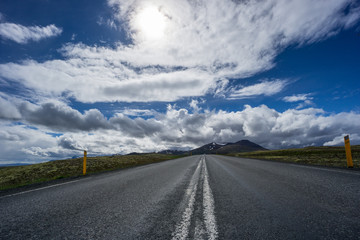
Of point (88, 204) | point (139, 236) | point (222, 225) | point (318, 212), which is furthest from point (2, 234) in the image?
point (318, 212)

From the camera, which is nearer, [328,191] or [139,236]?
[139,236]

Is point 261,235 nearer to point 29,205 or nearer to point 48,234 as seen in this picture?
point 48,234

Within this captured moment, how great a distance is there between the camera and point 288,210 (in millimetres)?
3154

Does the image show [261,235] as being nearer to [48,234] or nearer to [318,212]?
[318,212]

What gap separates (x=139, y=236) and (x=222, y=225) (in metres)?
1.13

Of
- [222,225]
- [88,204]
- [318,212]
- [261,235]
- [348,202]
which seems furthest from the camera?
[88,204]

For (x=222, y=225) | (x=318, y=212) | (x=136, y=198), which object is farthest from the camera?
(x=136, y=198)

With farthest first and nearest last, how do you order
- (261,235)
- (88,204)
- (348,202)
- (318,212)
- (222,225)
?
(88,204)
(348,202)
(318,212)
(222,225)
(261,235)

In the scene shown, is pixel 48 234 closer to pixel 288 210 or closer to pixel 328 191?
pixel 288 210

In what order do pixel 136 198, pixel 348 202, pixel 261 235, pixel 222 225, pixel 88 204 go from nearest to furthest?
1. pixel 261 235
2. pixel 222 225
3. pixel 348 202
4. pixel 88 204
5. pixel 136 198

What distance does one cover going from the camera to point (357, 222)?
8.20 feet

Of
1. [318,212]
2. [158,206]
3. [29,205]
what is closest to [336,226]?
[318,212]

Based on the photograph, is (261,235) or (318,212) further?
(318,212)

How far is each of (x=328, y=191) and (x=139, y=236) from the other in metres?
4.62
